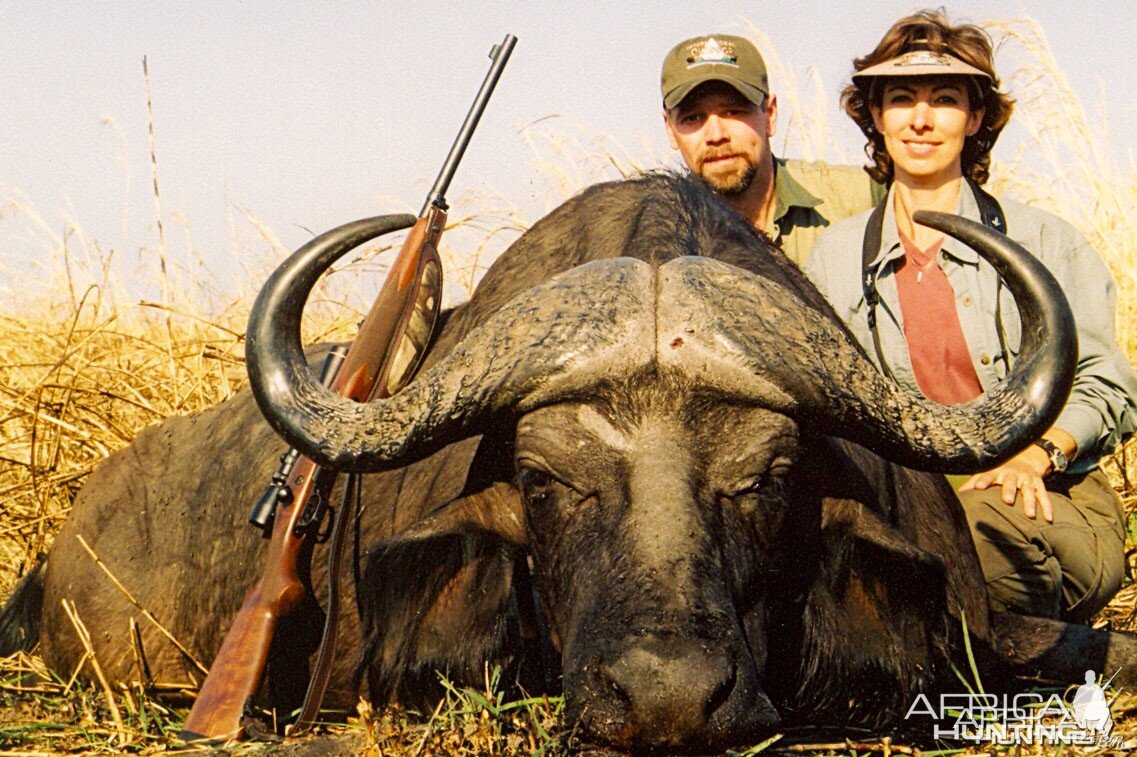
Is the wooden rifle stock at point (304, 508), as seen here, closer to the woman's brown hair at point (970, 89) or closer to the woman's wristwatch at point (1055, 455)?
the woman's brown hair at point (970, 89)

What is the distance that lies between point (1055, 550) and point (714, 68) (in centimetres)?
309

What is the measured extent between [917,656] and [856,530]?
1.42 feet

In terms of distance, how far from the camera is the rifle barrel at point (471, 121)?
5.93 m

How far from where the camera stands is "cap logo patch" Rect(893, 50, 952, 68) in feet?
18.6

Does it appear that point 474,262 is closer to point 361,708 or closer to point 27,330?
point 27,330

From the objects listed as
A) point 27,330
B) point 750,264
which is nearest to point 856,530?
point 750,264

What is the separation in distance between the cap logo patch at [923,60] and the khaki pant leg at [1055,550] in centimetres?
176

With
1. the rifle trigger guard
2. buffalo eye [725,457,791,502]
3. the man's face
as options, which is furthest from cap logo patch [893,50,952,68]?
the rifle trigger guard

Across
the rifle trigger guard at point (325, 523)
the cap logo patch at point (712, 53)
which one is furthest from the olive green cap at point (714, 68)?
the rifle trigger guard at point (325, 523)

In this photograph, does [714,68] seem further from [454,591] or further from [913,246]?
[454,591]

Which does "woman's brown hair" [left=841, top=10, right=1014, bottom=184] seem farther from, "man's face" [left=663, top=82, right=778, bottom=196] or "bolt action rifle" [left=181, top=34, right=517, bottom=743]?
"bolt action rifle" [left=181, top=34, right=517, bottom=743]

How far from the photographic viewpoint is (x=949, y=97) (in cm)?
580

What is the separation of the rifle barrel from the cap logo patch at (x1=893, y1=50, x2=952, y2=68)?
5.95 feet

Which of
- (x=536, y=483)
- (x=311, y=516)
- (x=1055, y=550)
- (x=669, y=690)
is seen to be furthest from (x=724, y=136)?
(x=669, y=690)
